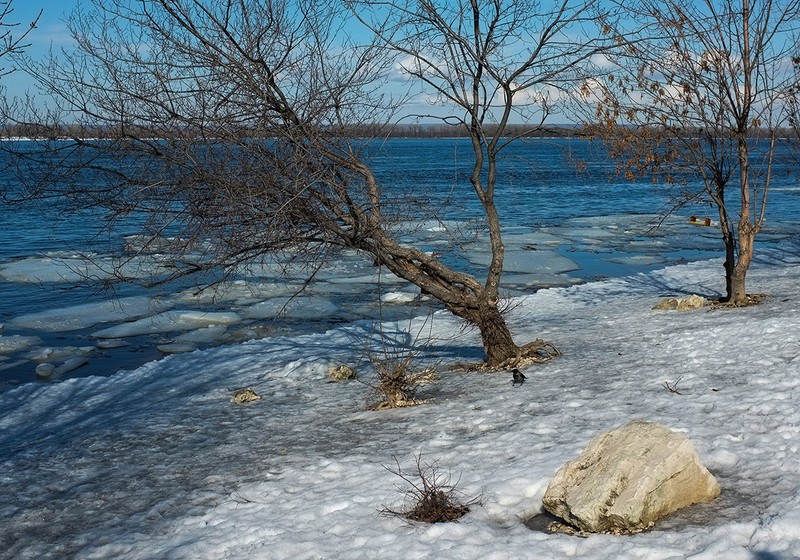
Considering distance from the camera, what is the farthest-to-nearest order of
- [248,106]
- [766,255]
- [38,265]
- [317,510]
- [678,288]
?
[38,265]
[766,255]
[678,288]
[248,106]
[317,510]

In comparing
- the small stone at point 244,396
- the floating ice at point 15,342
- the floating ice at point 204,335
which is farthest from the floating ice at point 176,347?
the small stone at point 244,396

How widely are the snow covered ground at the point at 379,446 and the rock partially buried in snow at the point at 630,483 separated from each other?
0.35 ft

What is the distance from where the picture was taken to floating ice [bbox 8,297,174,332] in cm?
1388

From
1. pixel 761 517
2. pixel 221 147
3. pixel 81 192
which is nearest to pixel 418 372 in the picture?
pixel 221 147

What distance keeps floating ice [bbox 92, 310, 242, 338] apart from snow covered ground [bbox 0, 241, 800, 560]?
236cm

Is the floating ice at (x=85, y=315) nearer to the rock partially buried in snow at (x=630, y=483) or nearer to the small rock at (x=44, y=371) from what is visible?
the small rock at (x=44, y=371)

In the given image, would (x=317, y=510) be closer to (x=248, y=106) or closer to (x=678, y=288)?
(x=248, y=106)

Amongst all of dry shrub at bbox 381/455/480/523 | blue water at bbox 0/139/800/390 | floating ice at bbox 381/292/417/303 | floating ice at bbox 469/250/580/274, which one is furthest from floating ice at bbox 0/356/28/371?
floating ice at bbox 469/250/580/274

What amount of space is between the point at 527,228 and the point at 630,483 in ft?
72.4

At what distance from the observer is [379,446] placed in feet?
22.3

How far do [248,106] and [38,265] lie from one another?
13675 millimetres

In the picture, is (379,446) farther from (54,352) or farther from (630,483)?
(54,352)

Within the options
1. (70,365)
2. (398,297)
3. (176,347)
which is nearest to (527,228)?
(398,297)

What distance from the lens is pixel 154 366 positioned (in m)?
11.1
